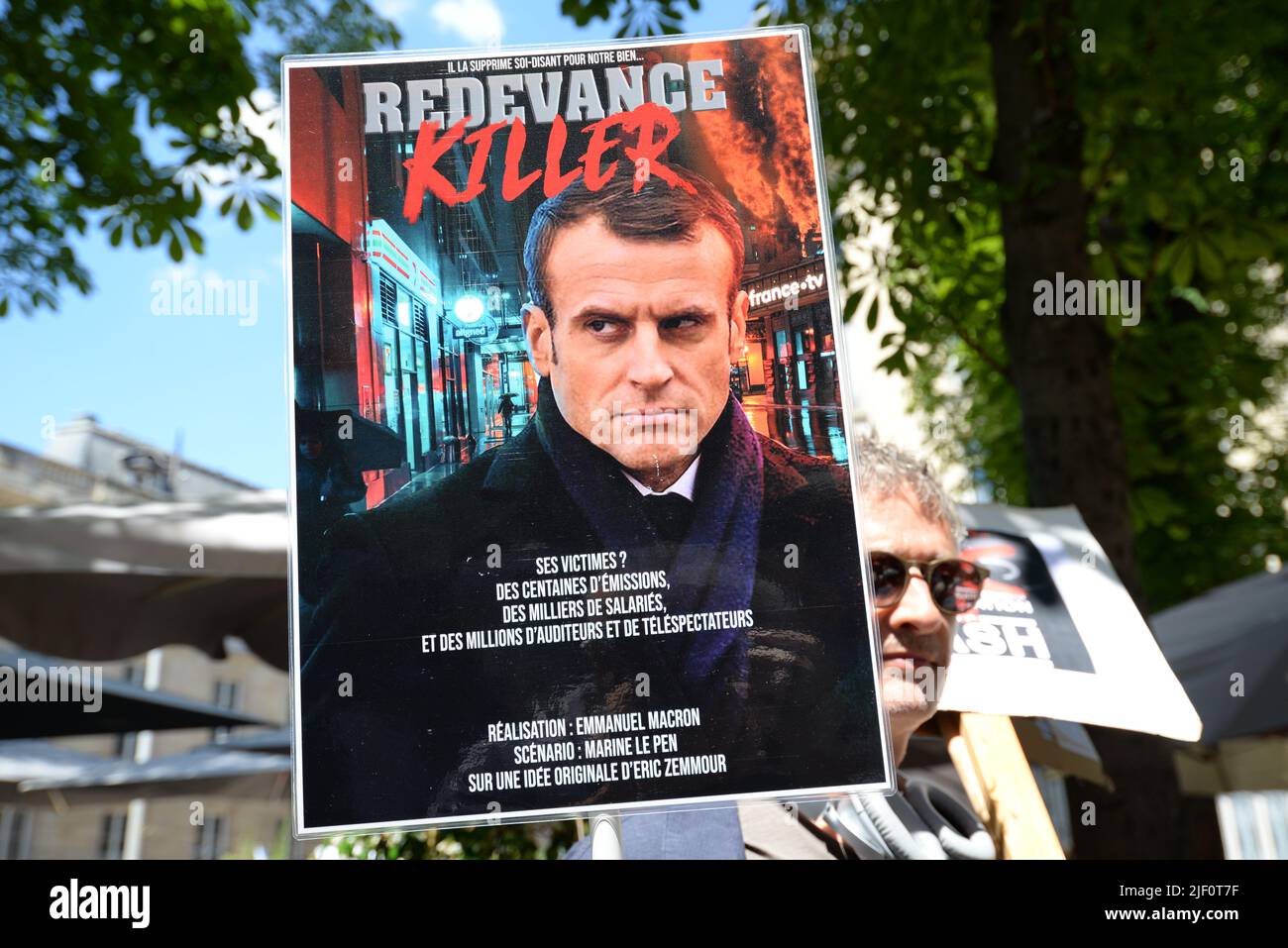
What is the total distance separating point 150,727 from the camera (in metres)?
6.87

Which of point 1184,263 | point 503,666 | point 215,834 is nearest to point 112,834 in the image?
point 215,834

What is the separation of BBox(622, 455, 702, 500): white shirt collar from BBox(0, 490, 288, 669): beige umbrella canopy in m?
2.71

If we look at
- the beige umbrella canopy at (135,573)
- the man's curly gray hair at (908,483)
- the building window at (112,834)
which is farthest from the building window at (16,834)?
the man's curly gray hair at (908,483)

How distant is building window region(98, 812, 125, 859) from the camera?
101 feet

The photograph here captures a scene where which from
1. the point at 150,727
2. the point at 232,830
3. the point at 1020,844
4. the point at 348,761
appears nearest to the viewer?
the point at 348,761

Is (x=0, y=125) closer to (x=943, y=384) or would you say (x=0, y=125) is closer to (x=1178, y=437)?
(x=1178, y=437)

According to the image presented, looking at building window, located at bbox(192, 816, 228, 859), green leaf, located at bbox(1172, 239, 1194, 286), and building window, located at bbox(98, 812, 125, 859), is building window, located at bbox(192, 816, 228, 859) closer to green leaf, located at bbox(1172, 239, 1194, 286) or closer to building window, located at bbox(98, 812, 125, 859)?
building window, located at bbox(98, 812, 125, 859)

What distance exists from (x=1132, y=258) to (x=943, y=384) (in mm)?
9634

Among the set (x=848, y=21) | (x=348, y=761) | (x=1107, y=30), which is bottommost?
(x=348, y=761)

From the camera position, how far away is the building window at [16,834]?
94.3 feet

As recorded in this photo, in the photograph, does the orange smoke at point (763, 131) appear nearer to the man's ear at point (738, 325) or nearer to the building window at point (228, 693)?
the man's ear at point (738, 325)

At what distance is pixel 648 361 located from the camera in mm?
2004

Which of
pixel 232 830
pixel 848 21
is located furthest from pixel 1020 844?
pixel 232 830

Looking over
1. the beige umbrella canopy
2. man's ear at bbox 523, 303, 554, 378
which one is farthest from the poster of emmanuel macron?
the beige umbrella canopy
